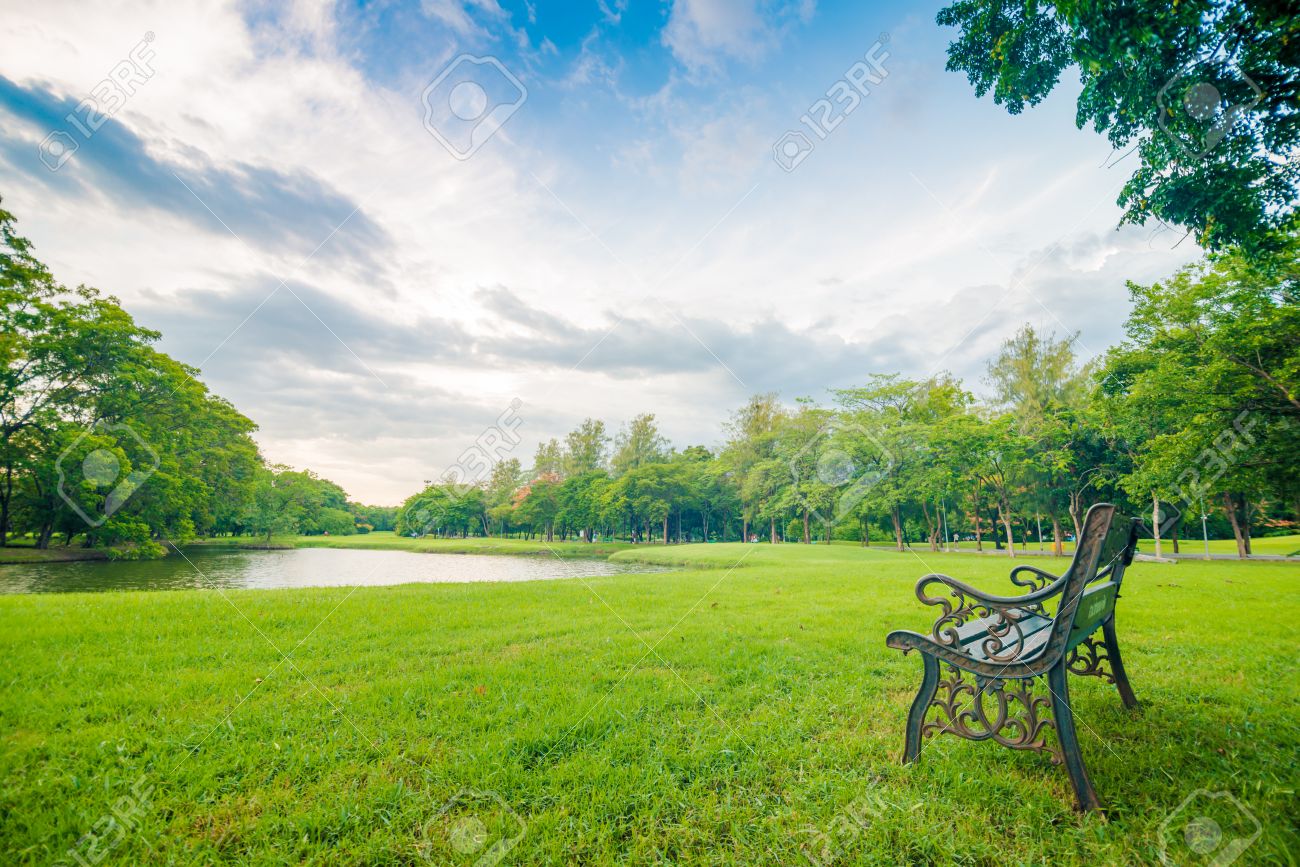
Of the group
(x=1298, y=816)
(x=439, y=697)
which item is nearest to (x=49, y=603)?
(x=439, y=697)

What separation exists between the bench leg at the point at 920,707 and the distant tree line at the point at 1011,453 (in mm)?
2747

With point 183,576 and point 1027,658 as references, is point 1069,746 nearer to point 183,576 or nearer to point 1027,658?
point 1027,658

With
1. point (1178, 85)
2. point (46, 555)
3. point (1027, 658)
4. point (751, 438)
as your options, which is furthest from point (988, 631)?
point (751, 438)

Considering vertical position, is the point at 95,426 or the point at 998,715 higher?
the point at 95,426

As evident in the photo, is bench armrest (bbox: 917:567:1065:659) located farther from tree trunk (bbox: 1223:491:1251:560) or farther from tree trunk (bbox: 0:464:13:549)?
tree trunk (bbox: 0:464:13:549)

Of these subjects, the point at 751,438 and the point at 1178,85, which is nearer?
the point at 1178,85

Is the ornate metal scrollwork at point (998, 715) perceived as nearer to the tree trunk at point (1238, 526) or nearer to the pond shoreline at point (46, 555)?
the tree trunk at point (1238, 526)

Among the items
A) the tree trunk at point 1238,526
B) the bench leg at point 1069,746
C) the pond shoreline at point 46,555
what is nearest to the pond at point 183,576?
the pond shoreline at point 46,555

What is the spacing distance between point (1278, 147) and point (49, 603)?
51.8 feet

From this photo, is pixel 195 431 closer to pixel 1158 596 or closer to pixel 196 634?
pixel 196 634

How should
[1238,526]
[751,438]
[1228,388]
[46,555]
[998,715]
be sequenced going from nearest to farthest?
[998,715]
[1228,388]
[1238,526]
[46,555]
[751,438]

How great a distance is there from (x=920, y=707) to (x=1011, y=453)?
2967 centimetres

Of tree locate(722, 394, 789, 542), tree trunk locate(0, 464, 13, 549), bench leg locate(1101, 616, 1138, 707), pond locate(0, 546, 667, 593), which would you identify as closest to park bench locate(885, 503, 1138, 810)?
bench leg locate(1101, 616, 1138, 707)

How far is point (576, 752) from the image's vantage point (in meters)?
3.11
